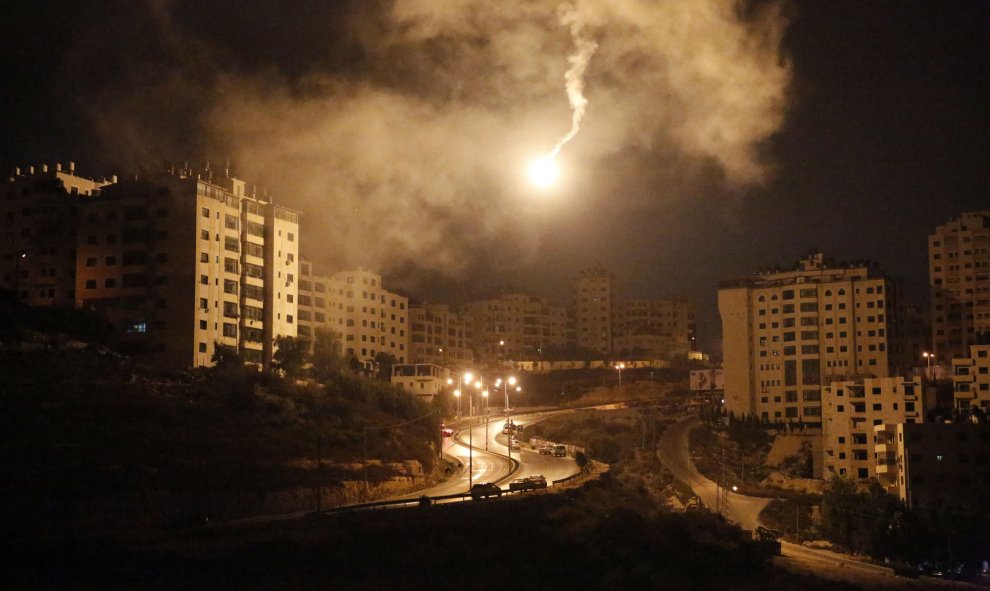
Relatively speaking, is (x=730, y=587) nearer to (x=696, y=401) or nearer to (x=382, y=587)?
(x=382, y=587)

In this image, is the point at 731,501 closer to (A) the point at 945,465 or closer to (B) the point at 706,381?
(A) the point at 945,465

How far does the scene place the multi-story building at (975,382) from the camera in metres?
81.3

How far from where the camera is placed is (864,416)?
261 feet

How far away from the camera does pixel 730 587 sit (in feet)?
164

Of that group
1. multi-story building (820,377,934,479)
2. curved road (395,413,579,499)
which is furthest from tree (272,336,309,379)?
multi-story building (820,377,934,479)

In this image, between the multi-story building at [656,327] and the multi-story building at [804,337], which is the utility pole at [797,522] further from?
the multi-story building at [656,327]

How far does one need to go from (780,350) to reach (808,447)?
40.8ft

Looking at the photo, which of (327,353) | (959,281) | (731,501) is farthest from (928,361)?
(327,353)

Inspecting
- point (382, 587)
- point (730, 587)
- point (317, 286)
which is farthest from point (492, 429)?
point (382, 587)

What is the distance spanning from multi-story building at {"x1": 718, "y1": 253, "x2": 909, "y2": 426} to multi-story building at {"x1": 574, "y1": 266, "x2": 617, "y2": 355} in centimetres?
6393

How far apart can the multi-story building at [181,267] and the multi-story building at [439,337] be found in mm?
42679

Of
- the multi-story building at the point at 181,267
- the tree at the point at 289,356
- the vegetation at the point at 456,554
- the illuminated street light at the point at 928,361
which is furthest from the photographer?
the illuminated street light at the point at 928,361

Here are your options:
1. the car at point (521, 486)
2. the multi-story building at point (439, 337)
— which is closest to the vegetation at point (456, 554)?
the car at point (521, 486)

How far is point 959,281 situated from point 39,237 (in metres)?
90.6
